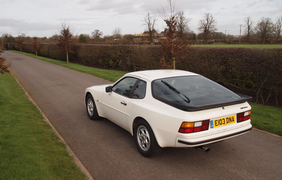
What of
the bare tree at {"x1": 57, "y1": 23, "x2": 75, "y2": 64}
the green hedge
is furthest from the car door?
the bare tree at {"x1": 57, "y1": 23, "x2": 75, "y2": 64}

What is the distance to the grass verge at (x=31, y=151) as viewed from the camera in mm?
3230

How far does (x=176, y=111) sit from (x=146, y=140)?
36.2 inches

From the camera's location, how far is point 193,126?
10.8 feet

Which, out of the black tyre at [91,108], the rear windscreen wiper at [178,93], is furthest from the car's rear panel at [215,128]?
the black tyre at [91,108]

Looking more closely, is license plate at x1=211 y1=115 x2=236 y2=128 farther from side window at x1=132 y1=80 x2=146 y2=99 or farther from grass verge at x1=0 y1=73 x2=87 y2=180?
grass verge at x1=0 y1=73 x2=87 y2=180

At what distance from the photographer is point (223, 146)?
177 inches

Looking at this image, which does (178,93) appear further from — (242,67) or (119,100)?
(242,67)

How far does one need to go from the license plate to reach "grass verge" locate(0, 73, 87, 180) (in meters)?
2.20

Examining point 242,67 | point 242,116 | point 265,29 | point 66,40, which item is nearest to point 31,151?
point 242,116

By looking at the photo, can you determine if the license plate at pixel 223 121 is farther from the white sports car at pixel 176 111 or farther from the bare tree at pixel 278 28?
the bare tree at pixel 278 28

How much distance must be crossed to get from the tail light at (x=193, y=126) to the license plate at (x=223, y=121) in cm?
15

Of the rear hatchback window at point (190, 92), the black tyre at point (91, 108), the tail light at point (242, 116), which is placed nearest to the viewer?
the rear hatchback window at point (190, 92)

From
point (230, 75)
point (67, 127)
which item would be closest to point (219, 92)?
point (67, 127)

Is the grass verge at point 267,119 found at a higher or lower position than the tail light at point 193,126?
lower
